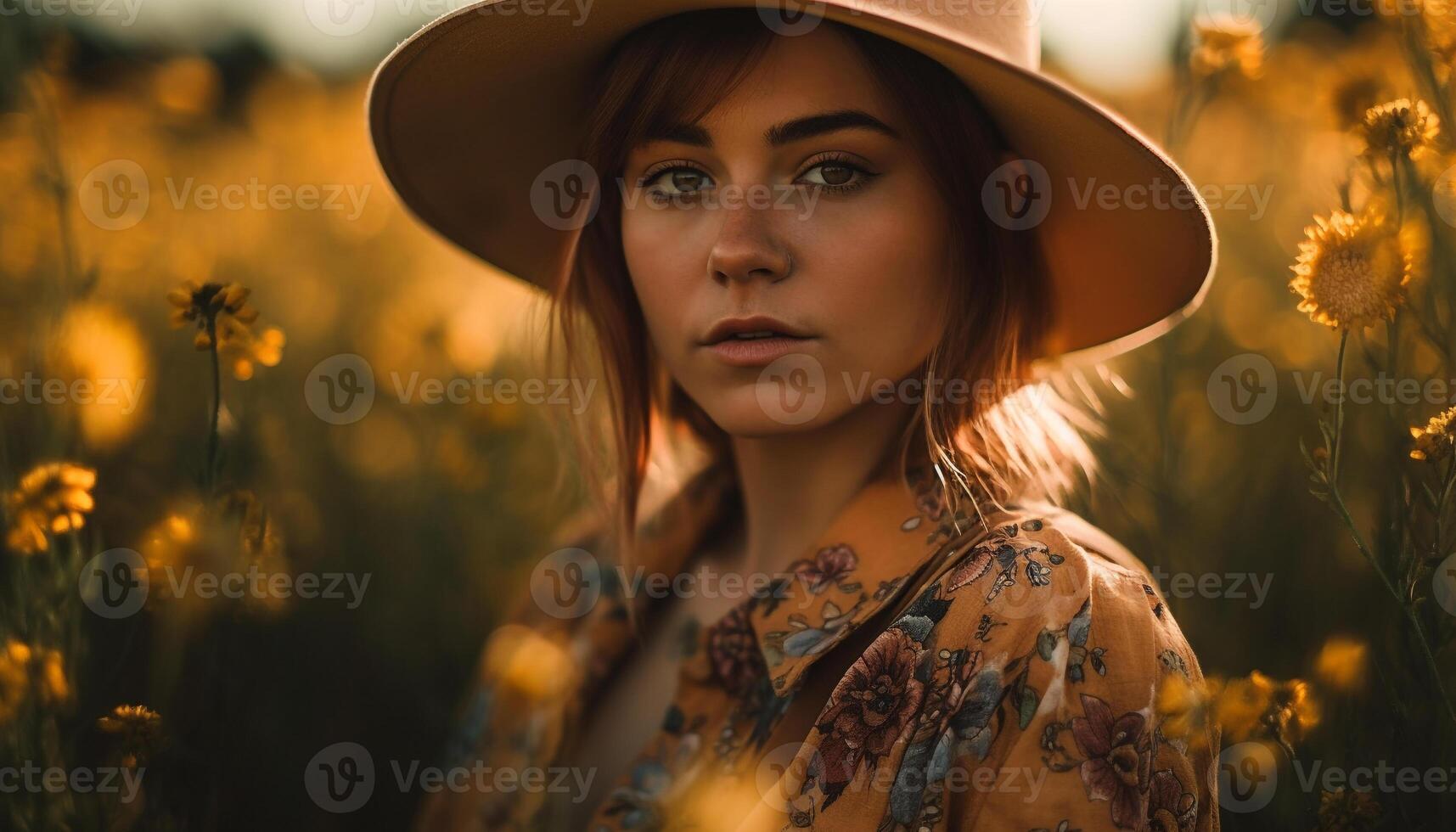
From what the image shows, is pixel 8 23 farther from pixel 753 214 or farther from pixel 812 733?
pixel 812 733

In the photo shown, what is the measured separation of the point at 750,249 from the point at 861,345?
166 mm

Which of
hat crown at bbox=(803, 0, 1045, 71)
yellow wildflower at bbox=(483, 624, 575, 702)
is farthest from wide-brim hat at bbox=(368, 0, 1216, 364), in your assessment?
yellow wildflower at bbox=(483, 624, 575, 702)

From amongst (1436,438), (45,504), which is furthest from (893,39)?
(45,504)

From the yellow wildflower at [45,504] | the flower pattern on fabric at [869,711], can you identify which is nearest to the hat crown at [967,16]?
the flower pattern on fabric at [869,711]

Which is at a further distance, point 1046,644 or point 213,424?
point 213,424

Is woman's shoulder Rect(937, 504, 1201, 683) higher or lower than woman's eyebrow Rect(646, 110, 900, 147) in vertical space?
lower

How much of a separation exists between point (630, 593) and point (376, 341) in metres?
1.23

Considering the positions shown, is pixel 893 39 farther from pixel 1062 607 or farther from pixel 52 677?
pixel 52 677

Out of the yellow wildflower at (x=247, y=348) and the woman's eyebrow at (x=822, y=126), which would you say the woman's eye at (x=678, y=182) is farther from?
the yellow wildflower at (x=247, y=348)

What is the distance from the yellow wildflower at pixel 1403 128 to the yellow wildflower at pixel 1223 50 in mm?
578

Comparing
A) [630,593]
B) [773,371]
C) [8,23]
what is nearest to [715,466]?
[630,593]

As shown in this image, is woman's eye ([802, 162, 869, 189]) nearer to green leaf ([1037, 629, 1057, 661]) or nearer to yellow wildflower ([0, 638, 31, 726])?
green leaf ([1037, 629, 1057, 661])

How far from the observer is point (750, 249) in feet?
3.89

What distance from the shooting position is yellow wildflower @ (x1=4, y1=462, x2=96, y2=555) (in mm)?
1214
